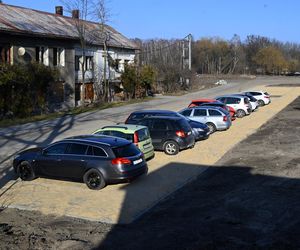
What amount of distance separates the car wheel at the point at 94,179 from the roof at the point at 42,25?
22.2m

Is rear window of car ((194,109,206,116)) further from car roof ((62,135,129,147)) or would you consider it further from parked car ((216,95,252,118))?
car roof ((62,135,129,147))

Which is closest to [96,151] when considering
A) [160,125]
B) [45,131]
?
[160,125]

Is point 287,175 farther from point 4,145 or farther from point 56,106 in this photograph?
point 56,106

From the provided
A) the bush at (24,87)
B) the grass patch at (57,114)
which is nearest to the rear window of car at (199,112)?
the grass patch at (57,114)

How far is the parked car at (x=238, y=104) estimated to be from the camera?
33.8 metres

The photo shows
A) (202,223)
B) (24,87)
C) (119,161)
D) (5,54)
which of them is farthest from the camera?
(5,54)

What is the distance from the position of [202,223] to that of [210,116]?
15984mm

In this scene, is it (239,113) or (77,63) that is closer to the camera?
(239,113)

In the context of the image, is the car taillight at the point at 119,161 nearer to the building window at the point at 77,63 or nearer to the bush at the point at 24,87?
the bush at the point at 24,87

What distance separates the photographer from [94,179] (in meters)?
14.2

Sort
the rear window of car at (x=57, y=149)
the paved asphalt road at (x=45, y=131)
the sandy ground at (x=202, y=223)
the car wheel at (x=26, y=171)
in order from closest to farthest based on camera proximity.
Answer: the sandy ground at (x=202, y=223) < the rear window of car at (x=57, y=149) < the car wheel at (x=26, y=171) < the paved asphalt road at (x=45, y=131)

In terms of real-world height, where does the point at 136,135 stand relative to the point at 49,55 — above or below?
below

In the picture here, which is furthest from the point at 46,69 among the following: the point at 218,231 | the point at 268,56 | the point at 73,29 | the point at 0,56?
the point at 268,56

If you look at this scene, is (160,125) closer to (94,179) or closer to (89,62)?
(94,179)
